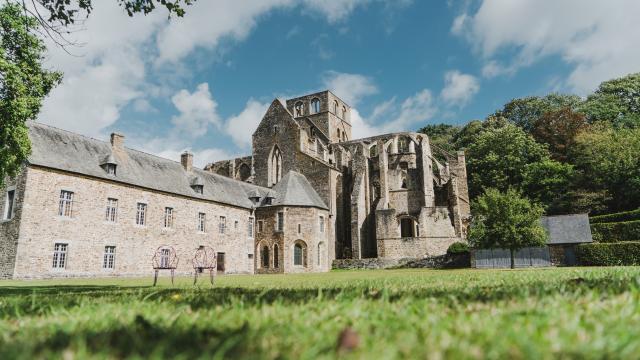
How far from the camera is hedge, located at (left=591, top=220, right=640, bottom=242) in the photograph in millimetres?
32375

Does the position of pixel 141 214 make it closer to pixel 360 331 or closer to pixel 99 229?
pixel 99 229

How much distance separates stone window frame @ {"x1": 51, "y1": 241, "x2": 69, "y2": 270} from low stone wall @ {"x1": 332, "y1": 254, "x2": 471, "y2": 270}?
21.3 meters

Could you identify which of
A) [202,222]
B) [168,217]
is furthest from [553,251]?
[168,217]

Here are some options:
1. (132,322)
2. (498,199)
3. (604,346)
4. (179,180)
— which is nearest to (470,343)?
(604,346)

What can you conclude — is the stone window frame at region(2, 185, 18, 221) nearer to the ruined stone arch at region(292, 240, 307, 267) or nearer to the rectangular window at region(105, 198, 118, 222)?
the rectangular window at region(105, 198, 118, 222)

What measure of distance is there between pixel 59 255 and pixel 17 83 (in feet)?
35.8

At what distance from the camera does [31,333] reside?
2.08 m

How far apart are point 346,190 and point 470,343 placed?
42845 millimetres

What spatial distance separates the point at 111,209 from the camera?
26594 millimetres

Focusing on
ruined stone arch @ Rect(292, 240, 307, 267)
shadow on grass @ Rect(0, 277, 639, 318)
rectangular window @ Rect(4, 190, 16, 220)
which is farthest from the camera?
ruined stone arch @ Rect(292, 240, 307, 267)

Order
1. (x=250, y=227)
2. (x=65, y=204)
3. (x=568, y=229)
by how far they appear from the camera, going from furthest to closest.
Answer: (x=250, y=227) < (x=568, y=229) < (x=65, y=204)

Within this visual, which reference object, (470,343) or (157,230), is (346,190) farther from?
(470,343)

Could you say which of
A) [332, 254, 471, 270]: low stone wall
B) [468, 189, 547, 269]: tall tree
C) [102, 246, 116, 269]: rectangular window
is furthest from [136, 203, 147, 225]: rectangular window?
[468, 189, 547, 269]: tall tree

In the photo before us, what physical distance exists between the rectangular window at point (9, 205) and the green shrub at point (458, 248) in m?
30.7
